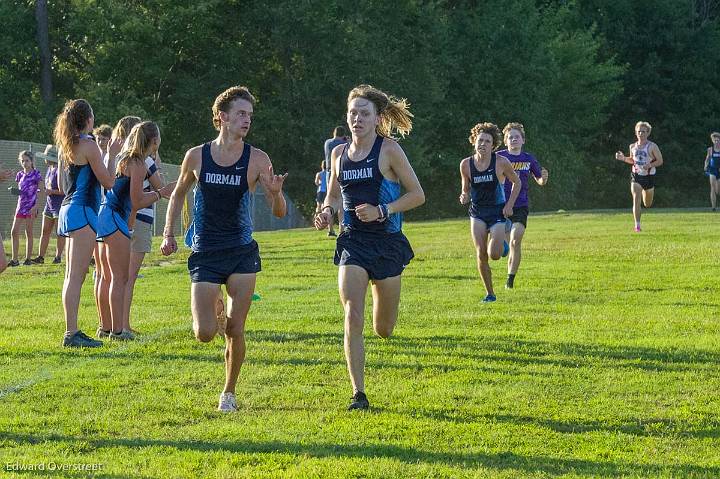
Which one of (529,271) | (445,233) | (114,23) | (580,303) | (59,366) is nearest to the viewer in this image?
(59,366)

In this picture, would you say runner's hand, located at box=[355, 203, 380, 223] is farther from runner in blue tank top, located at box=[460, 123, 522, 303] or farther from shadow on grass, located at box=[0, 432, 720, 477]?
runner in blue tank top, located at box=[460, 123, 522, 303]

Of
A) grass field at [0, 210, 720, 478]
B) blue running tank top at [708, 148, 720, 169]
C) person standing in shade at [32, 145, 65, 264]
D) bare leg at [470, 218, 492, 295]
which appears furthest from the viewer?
blue running tank top at [708, 148, 720, 169]

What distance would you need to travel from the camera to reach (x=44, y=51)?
158 feet

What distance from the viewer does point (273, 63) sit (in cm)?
5184

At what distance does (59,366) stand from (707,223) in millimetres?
22031

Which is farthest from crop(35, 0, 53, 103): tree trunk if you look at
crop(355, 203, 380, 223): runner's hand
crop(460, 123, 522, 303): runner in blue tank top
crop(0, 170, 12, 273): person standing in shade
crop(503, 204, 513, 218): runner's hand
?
crop(355, 203, 380, 223): runner's hand

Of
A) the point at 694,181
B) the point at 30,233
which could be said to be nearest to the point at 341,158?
the point at 30,233

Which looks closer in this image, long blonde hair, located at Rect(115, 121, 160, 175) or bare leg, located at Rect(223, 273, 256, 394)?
bare leg, located at Rect(223, 273, 256, 394)

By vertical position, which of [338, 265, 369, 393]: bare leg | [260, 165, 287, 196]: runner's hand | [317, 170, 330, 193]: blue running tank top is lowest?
[338, 265, 369, 393]: bare leg

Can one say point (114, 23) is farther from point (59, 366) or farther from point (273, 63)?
point (59, 366)

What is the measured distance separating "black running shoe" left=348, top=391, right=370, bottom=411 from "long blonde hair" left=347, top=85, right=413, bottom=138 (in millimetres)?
1735

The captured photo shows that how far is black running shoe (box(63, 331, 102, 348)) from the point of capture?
1059 centimetres

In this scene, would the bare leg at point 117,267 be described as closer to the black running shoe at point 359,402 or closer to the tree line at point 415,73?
the black running shoe at point 359,402

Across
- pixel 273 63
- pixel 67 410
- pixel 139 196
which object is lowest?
pixel 67 410
